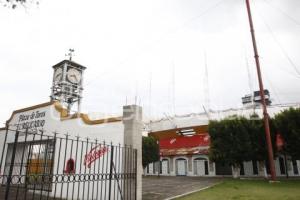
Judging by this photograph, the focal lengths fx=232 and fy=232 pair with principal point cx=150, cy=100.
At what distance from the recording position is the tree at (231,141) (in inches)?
865

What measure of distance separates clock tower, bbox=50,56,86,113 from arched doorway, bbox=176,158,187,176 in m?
15.8

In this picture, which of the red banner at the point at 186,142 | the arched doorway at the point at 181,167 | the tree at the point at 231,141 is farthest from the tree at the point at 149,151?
the tree at the point at 231,141

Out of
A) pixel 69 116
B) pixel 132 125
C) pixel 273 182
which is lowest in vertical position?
pixel 273 182

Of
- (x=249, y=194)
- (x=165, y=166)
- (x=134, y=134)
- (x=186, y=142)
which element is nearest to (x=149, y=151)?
(x=165, y=166)

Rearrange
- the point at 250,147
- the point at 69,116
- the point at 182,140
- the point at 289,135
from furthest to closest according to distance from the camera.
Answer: the point at 182,140, the point at 250,147, the point at 289,135, the point at 69,116

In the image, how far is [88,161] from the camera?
10656 millimetres

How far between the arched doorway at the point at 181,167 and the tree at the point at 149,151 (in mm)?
3504

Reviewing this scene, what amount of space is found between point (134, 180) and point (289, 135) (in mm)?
Result: 16381

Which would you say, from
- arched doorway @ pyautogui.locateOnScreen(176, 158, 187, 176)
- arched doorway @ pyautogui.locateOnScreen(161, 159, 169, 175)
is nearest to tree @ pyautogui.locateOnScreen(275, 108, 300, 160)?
arched doorway @ pyautogui.locateOnScreen(176, 158, 187, 176)

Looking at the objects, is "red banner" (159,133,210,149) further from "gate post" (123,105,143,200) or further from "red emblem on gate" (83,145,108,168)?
"red emblem on gate" (83,145,108,168)

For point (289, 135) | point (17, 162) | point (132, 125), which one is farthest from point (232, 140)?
point (17, 162)

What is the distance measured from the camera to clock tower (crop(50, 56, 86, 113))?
1049 inches

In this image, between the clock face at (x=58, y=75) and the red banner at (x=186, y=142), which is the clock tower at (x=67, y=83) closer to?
the clock face at (x=58, y=75)

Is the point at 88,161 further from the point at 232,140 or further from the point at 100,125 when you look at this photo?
the point at 232,140
